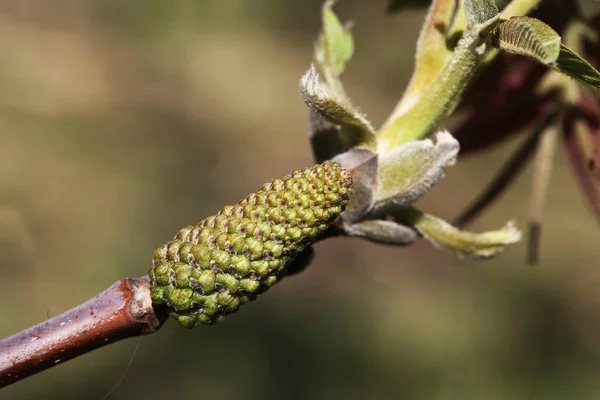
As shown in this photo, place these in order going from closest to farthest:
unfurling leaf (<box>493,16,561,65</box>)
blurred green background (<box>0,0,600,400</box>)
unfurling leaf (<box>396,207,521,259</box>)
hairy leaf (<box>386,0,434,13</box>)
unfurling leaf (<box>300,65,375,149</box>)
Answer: unfurling leaf (<box>493,16,561,65</box>), unfurling leaf (<box>300,65,375,149</box>), unfurling leaf (<box>396,207,521,259</box>), hairy leaf (<box>386,0,434,13</box>), blurred green background (<box>0,0,600,400</box>)

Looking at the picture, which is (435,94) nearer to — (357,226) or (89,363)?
(357,226)

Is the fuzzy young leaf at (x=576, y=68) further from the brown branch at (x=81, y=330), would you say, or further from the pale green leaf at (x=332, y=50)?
the brown branch at (x=81, y=330)

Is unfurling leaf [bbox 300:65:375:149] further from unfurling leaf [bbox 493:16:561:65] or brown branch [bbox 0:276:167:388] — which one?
brown branch [bbox 0:276:167:388]

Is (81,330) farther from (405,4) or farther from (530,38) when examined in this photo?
(405,4)

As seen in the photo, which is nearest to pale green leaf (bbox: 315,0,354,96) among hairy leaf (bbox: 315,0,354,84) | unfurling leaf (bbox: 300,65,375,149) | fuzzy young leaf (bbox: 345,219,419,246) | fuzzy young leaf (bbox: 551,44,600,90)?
hairy leaf (bbox: 315,0,354,84)

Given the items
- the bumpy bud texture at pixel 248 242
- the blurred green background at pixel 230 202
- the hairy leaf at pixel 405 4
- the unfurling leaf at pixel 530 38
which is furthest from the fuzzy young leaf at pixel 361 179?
the blurred green background at pixel 230 202
